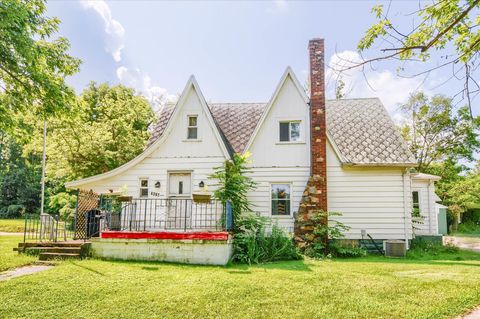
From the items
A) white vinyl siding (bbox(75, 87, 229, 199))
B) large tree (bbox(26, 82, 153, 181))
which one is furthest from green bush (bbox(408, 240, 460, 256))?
large tree (bbox(26, 82, 153, 181))

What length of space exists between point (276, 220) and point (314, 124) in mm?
4001

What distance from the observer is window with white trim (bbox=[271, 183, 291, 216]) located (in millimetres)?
12438

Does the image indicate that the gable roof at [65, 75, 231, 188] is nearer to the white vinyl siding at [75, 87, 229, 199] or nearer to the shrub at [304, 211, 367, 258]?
the white vinyl siding at [75, 87, 229, 199]

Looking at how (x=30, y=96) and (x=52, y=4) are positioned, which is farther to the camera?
(x=52, y=4)

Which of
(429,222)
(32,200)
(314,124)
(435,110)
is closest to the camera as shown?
(314,124)

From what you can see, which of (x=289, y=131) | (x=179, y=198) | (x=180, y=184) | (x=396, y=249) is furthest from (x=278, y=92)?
(x=396, y=249)

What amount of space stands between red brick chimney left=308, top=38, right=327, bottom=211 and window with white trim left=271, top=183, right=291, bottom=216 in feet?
4.40

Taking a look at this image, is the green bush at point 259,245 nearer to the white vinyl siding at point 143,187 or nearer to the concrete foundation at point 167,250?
the concrete foundation at point 167,250

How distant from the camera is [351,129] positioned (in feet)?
45.1

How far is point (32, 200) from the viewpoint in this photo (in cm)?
3588

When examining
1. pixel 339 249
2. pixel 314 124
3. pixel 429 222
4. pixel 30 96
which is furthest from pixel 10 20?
pixel 429 222

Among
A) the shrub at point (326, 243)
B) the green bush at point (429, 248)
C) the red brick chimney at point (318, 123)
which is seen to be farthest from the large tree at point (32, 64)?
the green bush at point (429, 248)

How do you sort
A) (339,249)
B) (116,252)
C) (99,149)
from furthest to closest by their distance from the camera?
(99,149), (339,249), (116,252)

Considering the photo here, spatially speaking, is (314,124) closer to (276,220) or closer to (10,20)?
(276,220)
